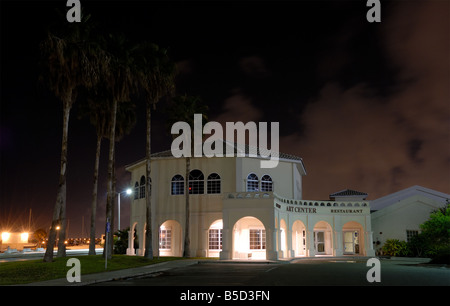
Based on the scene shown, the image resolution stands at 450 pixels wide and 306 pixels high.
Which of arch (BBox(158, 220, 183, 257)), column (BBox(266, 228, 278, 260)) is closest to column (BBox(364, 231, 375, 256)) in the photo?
column (BBox(266, 228, 278, 260))

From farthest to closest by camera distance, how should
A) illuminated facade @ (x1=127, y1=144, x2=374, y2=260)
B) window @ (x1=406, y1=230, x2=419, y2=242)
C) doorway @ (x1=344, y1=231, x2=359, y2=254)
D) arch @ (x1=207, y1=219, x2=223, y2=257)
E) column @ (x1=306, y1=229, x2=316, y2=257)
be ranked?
doorway @ (x1=344, y1=231, x2=359, y2=254) < window @ (x1=406, y1=230, x2=419, y2=242) < column @ (x1=306, y1=229, x2=316, y2=257) < arch @ (x1=207, y1=219, x2=223, y2=257) < illuminated facade @ (x1=127, y1=144, x2=374, y2=260)

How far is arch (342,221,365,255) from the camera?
43.7 m

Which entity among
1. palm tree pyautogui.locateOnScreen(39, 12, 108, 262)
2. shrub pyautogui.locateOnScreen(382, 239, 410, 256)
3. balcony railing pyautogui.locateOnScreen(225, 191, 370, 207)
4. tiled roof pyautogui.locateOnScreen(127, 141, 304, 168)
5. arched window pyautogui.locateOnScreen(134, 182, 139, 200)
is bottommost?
shrub pyautogui.locateOnScreen(382, 239, 410, 256)

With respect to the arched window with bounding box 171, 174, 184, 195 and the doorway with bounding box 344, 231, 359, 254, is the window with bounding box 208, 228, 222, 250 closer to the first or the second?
the arched window with bounding box 171, 174, 184, 195

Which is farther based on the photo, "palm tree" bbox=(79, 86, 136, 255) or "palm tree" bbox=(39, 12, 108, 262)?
"palm tree" bbox=(79, 86, 136, 255)

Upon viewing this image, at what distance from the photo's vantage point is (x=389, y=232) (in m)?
43.5

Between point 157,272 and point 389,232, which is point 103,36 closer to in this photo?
point 157,272

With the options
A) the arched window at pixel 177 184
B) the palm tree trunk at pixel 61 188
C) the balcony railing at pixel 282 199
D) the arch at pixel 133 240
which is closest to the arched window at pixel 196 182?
the arched window at pixel 177 184

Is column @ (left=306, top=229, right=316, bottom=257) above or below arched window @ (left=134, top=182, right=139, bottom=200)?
below

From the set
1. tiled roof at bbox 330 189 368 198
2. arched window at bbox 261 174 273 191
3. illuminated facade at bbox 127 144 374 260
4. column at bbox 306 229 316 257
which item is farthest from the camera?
tiled roof at bbox 330 189 368 198

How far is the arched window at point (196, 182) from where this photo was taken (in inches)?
1647

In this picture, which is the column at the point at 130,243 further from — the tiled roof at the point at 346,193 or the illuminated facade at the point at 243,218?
the tiled roof at the point at 346,193

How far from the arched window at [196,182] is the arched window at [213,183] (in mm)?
558
